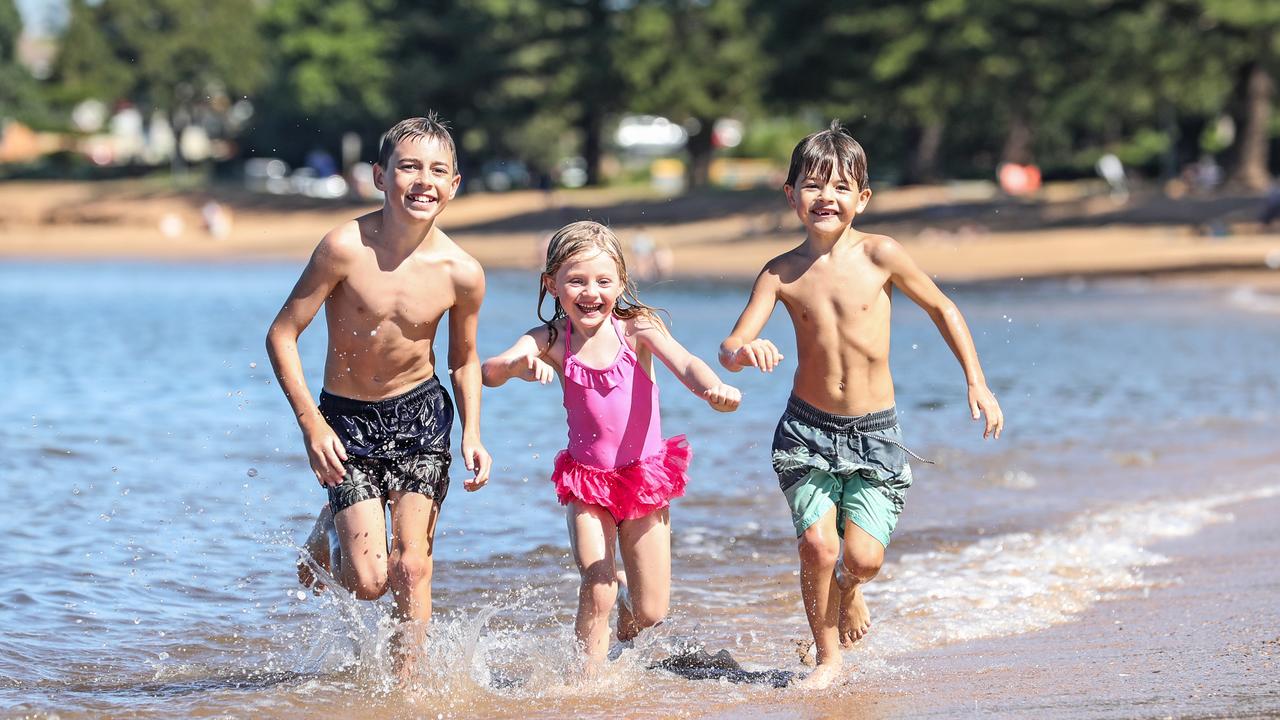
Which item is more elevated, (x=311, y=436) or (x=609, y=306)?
(x=609, y=306)

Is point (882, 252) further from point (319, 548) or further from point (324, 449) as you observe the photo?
point (319, 548)

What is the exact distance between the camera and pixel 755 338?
5117 mm

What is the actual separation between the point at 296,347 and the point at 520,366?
2.24 feet

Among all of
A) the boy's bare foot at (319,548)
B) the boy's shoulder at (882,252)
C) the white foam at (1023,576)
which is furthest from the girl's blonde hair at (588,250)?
the white foam at (1023,576)

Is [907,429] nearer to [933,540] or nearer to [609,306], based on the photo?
[933,540]

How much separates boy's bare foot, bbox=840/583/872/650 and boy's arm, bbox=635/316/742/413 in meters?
0.87

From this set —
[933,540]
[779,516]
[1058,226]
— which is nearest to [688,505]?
[779,516]

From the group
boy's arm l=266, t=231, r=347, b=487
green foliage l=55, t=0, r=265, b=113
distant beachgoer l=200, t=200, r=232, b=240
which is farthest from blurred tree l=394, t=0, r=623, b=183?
boy's arm l=266, t=231, r=347, b=487

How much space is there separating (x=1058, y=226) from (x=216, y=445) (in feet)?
89.4

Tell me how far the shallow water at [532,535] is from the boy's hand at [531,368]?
98 centimetres

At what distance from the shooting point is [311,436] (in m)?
4.97

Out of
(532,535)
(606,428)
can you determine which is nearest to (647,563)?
(606,428)

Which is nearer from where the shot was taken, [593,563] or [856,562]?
[593,563]

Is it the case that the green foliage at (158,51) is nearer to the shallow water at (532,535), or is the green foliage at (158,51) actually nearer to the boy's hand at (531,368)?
the shallow water at (532,535)
